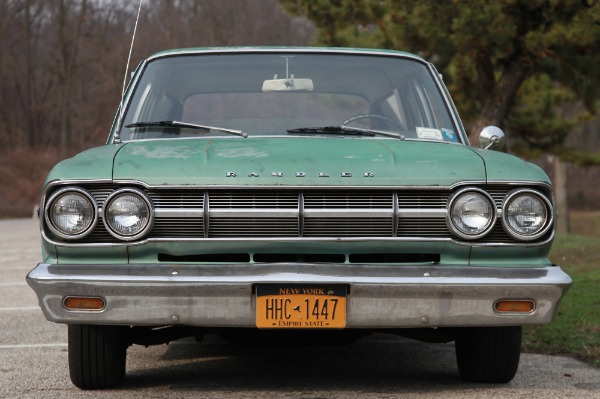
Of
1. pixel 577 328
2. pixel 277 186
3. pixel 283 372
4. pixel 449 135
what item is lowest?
pixel 577 328

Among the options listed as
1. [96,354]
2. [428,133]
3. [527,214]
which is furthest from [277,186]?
[428,133]

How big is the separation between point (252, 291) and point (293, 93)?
1.77m

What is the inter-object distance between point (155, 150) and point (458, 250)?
1460 mm

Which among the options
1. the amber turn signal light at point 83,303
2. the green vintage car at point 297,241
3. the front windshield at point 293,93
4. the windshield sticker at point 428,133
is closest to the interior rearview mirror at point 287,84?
the front windshield at point 293,93

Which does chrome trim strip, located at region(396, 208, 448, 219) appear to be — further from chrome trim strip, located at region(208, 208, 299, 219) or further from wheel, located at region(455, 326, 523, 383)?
wheel, located at region(455, 326, 523, 383)

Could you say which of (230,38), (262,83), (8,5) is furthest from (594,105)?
(8,5)

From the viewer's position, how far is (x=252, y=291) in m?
4.57

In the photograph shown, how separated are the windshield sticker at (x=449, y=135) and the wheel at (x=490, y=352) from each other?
105 cm

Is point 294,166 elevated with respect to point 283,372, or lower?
elevated

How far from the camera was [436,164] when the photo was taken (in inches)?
190

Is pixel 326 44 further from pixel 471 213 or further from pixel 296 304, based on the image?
pixel 296 304

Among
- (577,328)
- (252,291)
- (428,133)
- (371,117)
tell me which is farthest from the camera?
(577,328)

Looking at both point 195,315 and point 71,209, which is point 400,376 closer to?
point 195,315

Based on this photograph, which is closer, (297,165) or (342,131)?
(297,165)
